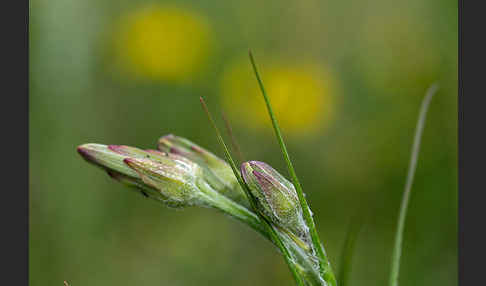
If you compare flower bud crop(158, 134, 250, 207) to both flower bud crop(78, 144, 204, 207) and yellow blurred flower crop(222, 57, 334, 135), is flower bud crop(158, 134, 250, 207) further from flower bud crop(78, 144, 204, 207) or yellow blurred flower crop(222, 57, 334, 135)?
yellow blurred flower crop(222, 57, 334, 135)

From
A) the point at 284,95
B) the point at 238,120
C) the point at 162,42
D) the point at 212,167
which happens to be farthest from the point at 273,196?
the point at 162,42

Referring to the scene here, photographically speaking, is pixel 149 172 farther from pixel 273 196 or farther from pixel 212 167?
pixel 273 196

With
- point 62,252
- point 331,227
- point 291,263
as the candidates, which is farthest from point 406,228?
point 62,252

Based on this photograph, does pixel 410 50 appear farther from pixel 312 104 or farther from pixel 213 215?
pixel 213 215

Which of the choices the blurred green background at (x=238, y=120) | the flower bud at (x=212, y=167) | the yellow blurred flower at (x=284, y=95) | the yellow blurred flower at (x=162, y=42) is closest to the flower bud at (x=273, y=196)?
the flower bud at (x=212, y=167)

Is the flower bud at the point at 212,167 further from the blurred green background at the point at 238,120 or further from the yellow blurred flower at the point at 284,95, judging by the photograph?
the yellow blurred flower at the point at 284,95

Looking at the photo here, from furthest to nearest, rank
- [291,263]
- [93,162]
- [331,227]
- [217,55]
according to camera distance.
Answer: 1. [217,55]
2. [331,227]
3. [93,162]
4. [291,263]
